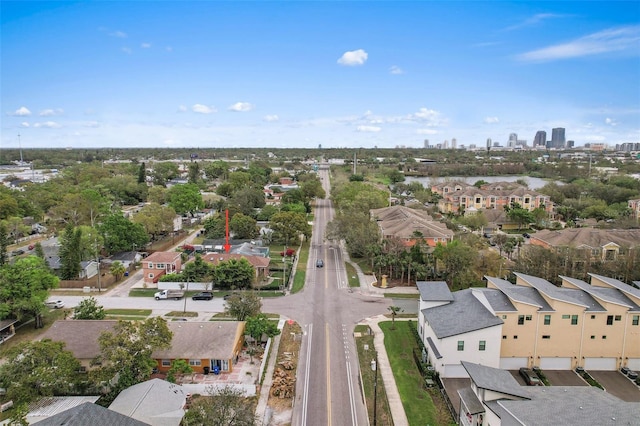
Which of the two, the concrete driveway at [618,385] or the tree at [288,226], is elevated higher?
the tree at [288,226]

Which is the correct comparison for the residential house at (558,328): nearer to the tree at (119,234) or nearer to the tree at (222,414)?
the tree at (222,414)

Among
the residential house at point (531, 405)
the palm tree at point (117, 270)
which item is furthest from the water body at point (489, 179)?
the residential house at point (531, 405)

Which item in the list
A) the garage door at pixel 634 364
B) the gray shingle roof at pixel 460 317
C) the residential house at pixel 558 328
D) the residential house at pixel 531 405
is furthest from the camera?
the garage door at pixel 634 364

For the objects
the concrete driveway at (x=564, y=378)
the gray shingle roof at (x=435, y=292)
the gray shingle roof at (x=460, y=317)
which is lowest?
the concrete driveway at (x=564, y=378)

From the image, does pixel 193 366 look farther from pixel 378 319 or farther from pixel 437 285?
pixel 437 285

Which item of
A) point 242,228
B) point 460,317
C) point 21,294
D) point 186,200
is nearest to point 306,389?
point 460,317
